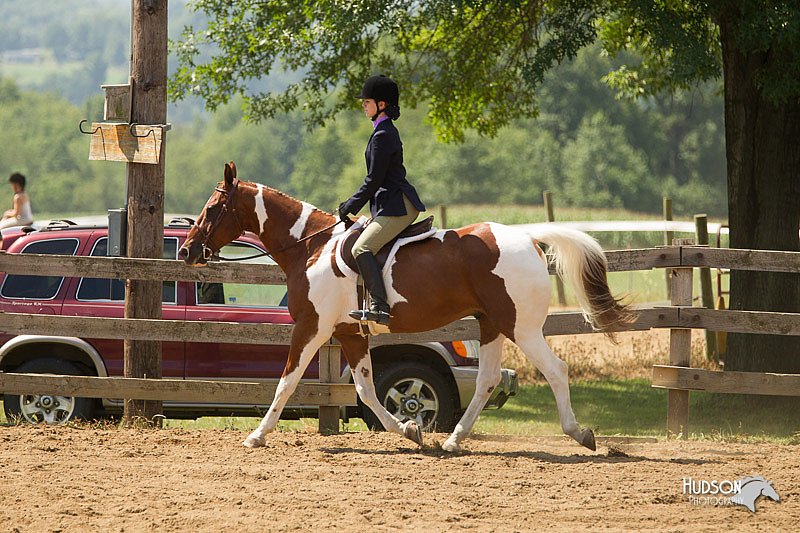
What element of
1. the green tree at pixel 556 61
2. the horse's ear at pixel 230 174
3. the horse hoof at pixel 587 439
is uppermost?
the green tree at pixel 556 61

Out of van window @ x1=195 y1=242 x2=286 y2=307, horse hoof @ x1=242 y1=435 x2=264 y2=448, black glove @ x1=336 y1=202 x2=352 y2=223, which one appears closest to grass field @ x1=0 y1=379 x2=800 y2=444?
van window @ x1=195 y1=242 x2=286 y2=307

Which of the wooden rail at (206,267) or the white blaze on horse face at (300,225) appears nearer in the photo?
the white blaze on horse face at (300,225)

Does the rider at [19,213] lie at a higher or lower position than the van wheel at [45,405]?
higher

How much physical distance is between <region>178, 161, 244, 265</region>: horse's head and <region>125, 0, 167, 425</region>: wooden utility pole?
1.08 meters

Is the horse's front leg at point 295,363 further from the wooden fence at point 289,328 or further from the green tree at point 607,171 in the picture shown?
the green tree at point 607,171

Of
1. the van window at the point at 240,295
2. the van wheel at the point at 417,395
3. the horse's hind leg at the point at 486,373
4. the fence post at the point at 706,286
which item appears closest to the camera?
the horse's hind leg at the point at 486,373

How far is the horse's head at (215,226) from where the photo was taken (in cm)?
845

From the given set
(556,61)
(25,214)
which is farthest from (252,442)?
(556,61)

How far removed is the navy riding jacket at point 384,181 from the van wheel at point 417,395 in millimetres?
1986

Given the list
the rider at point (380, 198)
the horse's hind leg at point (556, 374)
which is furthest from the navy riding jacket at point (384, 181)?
the horse's hind leg at point (556, 374)

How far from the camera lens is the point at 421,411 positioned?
957cm

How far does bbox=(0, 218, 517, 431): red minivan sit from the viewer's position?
31.5ft

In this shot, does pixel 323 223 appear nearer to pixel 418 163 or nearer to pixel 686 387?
pixel 686 387

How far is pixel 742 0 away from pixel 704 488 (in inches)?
243
